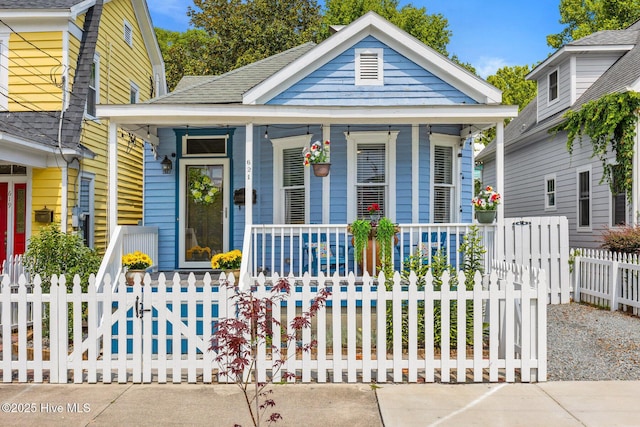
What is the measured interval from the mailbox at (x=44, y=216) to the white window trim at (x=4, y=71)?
8.00ft

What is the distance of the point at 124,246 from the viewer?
8258mm

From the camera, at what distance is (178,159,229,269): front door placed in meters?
10.3

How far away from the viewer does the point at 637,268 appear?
8.52 meters

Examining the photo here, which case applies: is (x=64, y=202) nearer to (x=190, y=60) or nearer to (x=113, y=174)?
(x=113, y=174)

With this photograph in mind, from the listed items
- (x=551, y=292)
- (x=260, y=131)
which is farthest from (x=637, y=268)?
(x=260, y=131)

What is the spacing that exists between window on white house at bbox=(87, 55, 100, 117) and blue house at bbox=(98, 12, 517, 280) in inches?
117

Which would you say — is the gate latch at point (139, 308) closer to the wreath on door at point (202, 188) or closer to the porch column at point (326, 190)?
the porch column at point (326, 190)

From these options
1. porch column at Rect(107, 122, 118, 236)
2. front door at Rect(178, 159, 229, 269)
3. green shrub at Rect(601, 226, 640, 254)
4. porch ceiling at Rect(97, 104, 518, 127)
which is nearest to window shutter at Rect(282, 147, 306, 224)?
front door at Rect(178, 159, 229, 269)

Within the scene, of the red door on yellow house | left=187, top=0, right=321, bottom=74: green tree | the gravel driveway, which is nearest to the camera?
the gravel driveway

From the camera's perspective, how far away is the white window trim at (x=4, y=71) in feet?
36.4

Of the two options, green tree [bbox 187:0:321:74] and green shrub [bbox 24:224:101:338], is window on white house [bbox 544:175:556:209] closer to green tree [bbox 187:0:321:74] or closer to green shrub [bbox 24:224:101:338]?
green shrub [bbox 24:224:101:338]

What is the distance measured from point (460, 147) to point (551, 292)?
11.0 ft

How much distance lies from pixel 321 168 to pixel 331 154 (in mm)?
892

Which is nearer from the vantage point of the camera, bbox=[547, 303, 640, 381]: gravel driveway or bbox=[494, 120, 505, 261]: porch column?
bbox=[547, 303, 640, 381]: gravel driveway
